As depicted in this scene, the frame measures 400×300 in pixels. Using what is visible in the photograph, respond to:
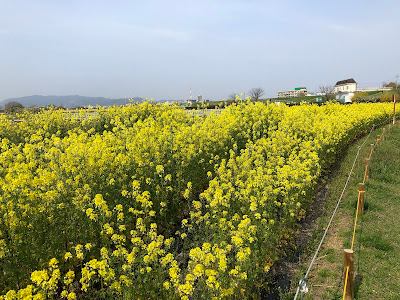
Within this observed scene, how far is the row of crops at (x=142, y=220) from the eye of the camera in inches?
123

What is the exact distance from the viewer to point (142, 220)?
393cm

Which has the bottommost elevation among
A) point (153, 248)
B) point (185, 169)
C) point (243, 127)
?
point (153, 248)

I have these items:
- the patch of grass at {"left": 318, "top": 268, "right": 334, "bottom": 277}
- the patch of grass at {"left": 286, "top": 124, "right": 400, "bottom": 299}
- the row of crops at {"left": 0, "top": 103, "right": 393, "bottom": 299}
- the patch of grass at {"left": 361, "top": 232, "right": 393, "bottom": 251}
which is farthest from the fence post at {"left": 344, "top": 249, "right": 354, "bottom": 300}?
the patch of grass at {"left": 361, "top": 232, "right": 393, "bottom": 251}

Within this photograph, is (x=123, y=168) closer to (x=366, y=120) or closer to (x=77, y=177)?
(x=77, y=177)

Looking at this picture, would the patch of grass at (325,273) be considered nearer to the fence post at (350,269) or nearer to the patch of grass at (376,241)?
the fence post at (350,269)

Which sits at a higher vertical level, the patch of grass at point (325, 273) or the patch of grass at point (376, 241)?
the patch of grass at point (376, 241)

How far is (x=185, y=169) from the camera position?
588 cm

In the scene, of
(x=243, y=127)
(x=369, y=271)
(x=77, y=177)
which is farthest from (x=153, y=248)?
(x=243, y=127)

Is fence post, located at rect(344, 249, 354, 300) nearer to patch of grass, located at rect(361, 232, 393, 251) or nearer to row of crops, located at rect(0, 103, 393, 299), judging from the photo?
row of crops, located at rect(0, 103, 393, 299)

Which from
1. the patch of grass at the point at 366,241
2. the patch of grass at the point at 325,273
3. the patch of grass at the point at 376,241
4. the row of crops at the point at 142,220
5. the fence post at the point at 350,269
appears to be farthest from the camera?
the patch of grass at the point at 376,241

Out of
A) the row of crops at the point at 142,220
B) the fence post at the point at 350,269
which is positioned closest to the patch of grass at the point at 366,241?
the fence post at the point at 350,269

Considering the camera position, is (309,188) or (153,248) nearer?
(153,248)

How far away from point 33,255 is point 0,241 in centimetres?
47

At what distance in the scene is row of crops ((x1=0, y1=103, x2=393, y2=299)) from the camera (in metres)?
3.13
